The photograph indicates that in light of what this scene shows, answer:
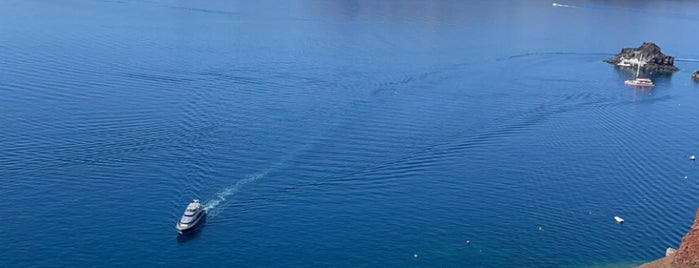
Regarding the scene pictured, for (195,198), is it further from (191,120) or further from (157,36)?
(157,36)

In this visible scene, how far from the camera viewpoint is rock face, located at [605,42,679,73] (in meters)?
79.9

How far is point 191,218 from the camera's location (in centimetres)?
3488

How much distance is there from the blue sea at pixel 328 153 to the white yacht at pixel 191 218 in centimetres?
42

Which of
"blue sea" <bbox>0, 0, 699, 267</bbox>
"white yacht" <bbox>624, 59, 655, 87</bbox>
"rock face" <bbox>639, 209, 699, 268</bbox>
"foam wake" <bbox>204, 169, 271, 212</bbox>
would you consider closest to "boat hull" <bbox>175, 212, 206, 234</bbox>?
"blue sea" <bbox>0, 0, 699, 267</bbox>

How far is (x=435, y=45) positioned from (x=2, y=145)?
4842 cm

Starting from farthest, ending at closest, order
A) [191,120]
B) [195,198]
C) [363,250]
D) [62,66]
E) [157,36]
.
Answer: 1. [157,36]
2. [62,66]
3. [191,120]
4. [195,198]
5. [363,250]

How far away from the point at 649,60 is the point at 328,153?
47.3 m

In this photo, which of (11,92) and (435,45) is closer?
(11,92)

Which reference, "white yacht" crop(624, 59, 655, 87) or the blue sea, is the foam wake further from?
"white yacht" crop(624, 59, 655, 87)

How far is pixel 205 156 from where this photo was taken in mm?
42688

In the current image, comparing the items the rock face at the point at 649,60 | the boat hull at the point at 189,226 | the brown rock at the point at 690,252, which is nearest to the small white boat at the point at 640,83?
the rock face at the point at 649,60

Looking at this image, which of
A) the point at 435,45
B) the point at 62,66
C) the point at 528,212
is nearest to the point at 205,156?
the point at 528,212

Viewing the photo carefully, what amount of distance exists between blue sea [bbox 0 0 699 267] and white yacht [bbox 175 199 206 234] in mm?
420

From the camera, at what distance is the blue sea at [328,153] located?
115 ft
